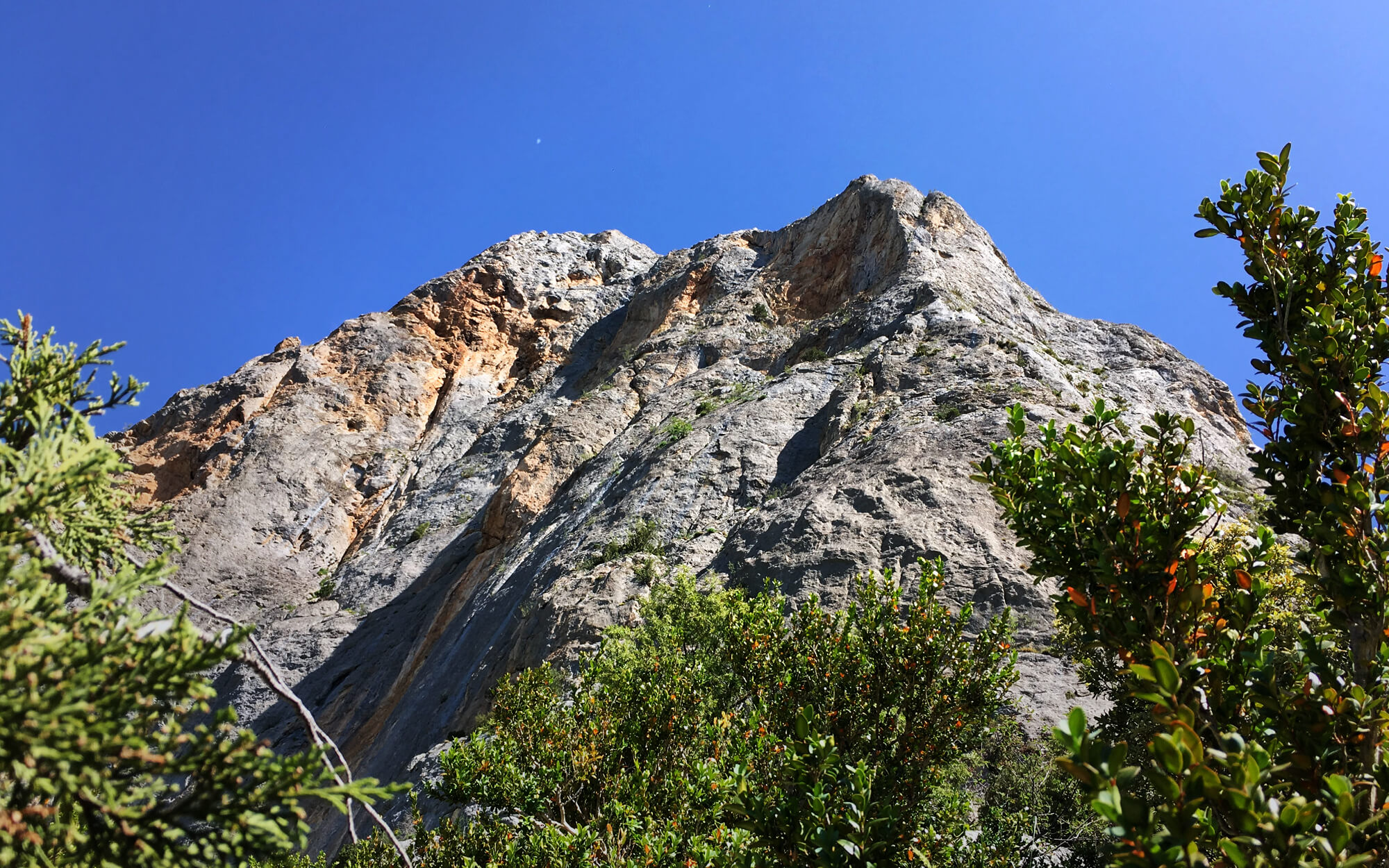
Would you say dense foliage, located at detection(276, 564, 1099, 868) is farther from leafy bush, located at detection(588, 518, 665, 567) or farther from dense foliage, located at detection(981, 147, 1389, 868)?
leafy bush, located at detection(588, 518, 665, 567)

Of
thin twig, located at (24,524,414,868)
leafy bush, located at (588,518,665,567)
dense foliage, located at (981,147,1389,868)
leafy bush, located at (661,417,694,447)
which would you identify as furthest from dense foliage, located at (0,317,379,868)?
leafy bush, located at (661,417,694,447)

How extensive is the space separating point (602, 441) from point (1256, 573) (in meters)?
28.2

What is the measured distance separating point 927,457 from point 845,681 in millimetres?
12453

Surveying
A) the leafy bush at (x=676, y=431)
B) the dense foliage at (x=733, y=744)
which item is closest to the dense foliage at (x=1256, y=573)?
the dense foliage at (x=733, y=744)

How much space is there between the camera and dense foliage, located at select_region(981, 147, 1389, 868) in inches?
93.5

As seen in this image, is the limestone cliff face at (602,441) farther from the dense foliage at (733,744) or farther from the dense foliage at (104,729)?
the dense foliage at (104,729)

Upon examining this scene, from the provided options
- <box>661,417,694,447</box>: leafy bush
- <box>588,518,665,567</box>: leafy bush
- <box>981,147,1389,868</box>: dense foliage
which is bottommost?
<box>981,147,1389,868</box>: dense foliage

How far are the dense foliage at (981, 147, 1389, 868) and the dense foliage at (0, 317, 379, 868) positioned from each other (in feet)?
9.62

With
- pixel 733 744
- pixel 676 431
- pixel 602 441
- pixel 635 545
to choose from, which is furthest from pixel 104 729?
pixel 602 441

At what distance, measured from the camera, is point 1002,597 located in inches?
572

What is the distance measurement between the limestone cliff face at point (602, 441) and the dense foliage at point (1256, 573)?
985cm

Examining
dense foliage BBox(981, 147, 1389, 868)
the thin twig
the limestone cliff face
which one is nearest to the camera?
dense foliage BBox(981, 147, 1389, 868)

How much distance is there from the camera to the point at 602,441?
31391mm

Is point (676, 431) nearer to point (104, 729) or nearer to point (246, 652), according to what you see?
point (246, 652)
